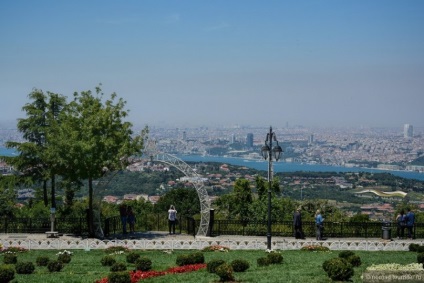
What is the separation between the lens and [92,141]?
25.4m

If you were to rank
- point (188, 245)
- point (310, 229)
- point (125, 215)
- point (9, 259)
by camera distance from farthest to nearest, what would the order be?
point (310, 229)
point (125, 215)
point (188, 245)
point (9, 259)

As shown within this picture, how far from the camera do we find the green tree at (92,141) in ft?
83.5

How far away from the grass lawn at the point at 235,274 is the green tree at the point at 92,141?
4.34 meters

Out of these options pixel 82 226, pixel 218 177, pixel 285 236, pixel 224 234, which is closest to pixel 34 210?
pixel 82 226

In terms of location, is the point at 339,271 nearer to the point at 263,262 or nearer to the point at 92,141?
the point at 263,262

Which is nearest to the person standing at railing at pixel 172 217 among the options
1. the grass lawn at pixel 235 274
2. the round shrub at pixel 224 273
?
the grass lawn at pixel 235 274

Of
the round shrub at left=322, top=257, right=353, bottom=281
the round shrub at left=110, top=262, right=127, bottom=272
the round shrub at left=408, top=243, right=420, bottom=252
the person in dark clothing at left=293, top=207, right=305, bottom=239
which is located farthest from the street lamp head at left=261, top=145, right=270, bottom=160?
the round shrub at left=322, top=257, right=353, bottom=281

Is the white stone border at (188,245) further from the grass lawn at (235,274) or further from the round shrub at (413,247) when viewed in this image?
the round shrub at (413,247)

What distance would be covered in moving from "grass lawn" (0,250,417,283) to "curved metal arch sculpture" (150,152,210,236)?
423 centimetres

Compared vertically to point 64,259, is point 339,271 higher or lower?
higher

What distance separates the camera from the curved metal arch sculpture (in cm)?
2714

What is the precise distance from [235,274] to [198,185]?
11.8m

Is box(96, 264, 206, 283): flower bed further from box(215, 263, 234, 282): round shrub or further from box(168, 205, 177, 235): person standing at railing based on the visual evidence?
box(168, 205, 177, 235): person standing at railing

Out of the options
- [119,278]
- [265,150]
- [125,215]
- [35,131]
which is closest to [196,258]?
[119,278]
